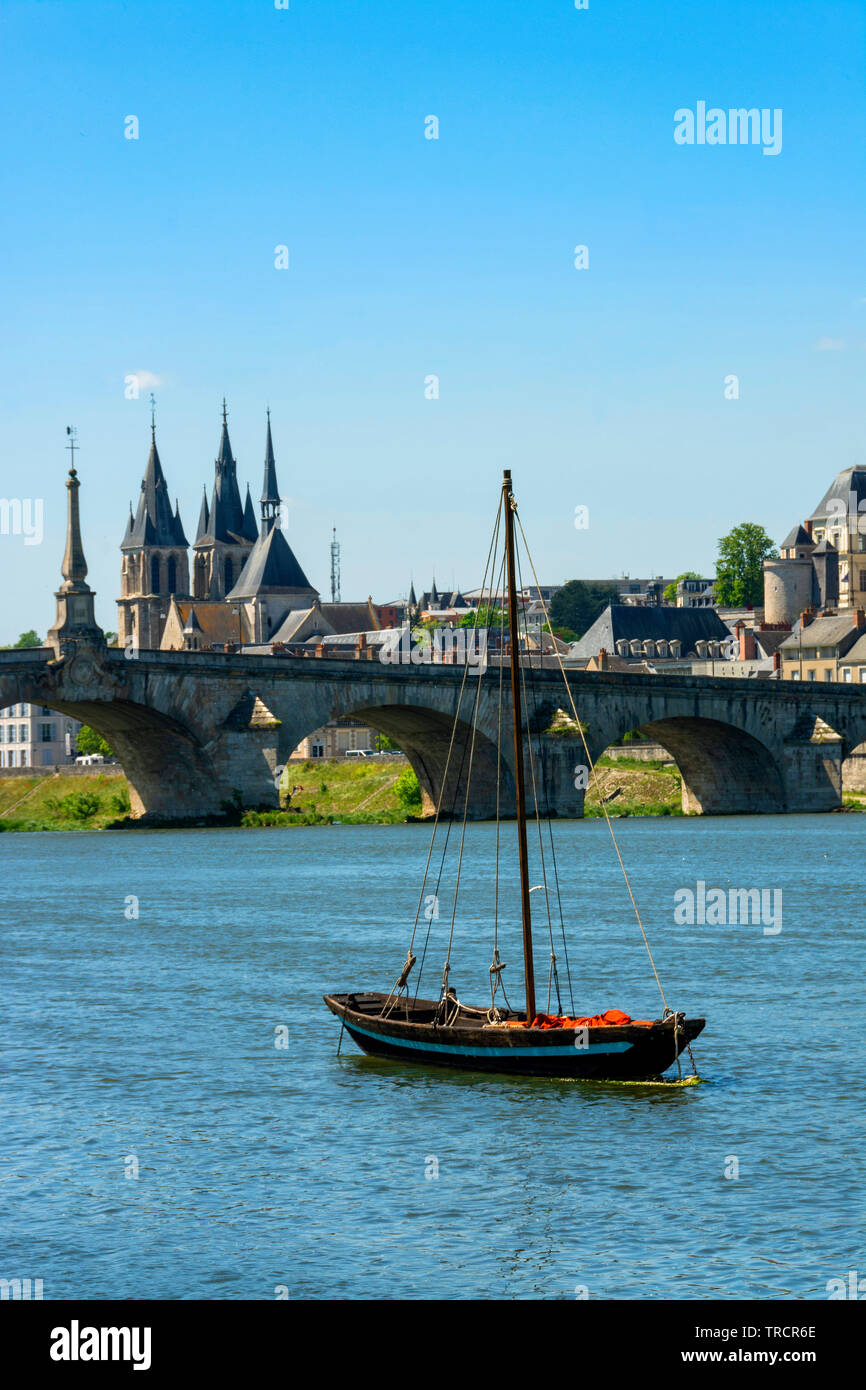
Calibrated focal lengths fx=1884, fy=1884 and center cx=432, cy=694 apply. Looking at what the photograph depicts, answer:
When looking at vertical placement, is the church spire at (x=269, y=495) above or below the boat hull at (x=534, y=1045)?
above

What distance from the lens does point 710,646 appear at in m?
162

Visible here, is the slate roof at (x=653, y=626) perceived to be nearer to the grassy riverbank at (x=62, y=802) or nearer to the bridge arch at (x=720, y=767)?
the bridge arch at (x=720, y=767)

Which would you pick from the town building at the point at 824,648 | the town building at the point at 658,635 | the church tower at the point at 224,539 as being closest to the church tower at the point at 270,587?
the church tower at the point at 224,539

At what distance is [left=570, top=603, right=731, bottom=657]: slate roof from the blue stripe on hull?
133847mm

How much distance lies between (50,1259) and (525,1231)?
4225 millimetres

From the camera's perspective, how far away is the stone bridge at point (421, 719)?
8156cm

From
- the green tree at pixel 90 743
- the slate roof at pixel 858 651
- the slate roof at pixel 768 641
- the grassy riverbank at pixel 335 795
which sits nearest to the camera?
the grassy riverbank at pixel 335 795

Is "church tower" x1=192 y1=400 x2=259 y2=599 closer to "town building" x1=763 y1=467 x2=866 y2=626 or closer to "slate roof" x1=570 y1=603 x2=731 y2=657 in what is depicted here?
"slate roof" x1=570 y1=603 x2=731 y2=657

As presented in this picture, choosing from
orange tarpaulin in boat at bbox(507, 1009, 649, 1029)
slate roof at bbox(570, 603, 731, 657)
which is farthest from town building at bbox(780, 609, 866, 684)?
orange tarpaulin in boat at bbox(507, 1009, 649, 1029)

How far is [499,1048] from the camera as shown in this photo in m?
22.9

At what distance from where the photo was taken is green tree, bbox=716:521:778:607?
185375 mm

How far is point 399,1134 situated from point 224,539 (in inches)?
7017

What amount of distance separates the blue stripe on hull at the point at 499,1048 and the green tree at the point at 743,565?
164 metres
